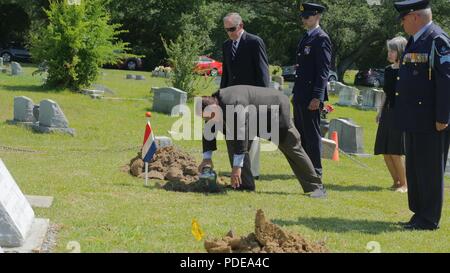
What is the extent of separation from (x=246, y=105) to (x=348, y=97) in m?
21.2

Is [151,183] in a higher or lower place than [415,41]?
lower

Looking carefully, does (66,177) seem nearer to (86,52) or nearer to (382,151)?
(382,151)

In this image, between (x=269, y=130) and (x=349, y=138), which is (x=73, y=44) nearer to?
(x=349, y=138)

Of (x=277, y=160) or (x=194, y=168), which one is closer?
(x=194, y=168)

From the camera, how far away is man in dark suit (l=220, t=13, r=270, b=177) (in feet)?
28.8

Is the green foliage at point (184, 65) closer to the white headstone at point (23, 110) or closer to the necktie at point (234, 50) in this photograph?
the white headstone at point (23, 110)

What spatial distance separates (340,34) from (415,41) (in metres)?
39.3

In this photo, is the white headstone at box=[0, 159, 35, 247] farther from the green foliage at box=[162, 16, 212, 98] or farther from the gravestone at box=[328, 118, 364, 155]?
the green foliage at box=[162, 16, 212, 98]

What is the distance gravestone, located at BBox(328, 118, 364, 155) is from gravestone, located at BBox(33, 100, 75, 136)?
5.44 m

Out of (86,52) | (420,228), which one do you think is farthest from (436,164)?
(86,52)

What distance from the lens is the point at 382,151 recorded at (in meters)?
9.72

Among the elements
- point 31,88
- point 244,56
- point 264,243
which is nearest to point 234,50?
point 244,56
